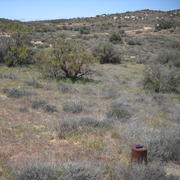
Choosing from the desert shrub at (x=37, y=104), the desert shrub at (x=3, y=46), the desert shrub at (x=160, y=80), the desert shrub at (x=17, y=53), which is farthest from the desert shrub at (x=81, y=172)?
the desert shrub at (x=3, y=46)

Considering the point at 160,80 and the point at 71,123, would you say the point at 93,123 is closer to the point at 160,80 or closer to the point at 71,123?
the point at 71,123

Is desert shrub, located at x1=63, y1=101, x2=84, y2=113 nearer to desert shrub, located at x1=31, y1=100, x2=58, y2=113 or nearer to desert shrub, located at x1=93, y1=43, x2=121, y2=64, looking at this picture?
desert shrub, located at x1=31, y1=100, x2=58, y2=113

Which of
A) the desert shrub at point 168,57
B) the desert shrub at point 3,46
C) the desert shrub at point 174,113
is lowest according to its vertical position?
the desert shrub at point 174,113

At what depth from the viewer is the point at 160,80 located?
13.2 m

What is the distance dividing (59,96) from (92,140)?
4.77 m

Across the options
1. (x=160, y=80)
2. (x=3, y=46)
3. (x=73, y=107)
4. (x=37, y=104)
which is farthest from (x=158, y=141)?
(x=3, y=46)

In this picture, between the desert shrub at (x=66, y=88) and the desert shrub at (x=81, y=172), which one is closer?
the desert shrub at (x=81, y=172)

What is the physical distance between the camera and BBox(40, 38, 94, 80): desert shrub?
13867 millimetres

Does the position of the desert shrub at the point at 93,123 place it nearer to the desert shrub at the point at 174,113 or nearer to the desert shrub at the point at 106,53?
the desert shrub at the point at 174,113

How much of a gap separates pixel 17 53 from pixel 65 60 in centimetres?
441

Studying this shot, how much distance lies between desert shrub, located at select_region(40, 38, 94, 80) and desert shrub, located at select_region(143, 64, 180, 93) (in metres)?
3.33

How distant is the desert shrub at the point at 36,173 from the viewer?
151 inches

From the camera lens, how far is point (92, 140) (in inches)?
228

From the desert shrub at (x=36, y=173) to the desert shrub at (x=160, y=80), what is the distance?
10.1 meters
